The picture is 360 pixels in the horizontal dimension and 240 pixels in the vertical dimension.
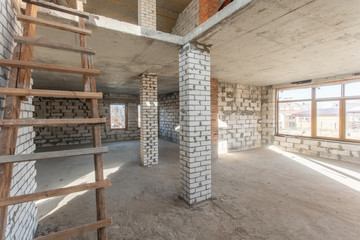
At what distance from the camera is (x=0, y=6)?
142 centimetres

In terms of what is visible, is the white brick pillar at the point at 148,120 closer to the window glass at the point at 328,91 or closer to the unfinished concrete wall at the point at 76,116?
the unfinished concrete wall at the point at 76,116

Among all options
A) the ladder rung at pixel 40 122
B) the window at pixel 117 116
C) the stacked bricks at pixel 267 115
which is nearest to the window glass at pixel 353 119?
the stacked bricks at pixel 267 115

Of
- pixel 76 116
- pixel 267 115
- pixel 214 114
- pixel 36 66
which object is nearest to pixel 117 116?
pixel 76 116

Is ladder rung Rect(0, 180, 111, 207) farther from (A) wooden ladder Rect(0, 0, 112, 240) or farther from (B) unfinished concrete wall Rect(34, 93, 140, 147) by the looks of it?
(B) unfinished concrete wall Rect(34, 93, 140, 147)

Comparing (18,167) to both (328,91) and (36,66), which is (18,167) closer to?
(36,66)

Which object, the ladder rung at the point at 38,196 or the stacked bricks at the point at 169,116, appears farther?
the stacked bricks at the point at 169,116

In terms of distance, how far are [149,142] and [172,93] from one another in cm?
503

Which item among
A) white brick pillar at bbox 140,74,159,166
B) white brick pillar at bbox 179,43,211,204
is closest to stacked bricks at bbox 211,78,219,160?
white brick pillar at bbox 140,74,159,166

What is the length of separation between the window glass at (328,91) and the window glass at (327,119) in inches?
9.0

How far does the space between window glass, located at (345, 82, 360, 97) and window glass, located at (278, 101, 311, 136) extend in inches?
41.8

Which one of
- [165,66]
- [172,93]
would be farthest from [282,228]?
[172,93]

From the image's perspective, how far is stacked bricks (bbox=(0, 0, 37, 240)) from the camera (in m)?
1.47

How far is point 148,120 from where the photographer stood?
188 inches

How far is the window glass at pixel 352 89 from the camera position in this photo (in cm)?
502
